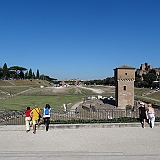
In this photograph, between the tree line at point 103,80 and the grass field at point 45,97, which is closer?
the grass field at point 45,97

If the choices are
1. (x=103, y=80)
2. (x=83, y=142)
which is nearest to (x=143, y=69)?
(x=103, y=80)

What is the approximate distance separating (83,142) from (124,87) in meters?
26.7

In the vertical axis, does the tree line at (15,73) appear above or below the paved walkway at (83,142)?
above

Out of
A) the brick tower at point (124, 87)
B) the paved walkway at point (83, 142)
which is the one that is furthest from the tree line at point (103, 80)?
the paved walkway at point (83, 142)

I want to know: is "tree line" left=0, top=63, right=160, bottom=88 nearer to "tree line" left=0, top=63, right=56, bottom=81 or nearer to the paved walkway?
"tree line" left=0, top=63, right=56, bottom=81

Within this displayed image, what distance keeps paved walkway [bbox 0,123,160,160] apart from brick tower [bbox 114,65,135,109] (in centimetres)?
2313

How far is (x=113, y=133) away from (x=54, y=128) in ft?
9.98

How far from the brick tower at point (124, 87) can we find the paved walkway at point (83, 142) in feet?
75.9

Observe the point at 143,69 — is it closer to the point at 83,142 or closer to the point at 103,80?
the point at 103,80

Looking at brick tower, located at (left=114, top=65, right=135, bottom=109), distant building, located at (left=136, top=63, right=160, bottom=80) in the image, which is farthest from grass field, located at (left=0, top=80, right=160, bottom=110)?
distant building, located at (left=136, top=63, right=160, bottom=80)

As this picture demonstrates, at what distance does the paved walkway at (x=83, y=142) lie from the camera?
23.2 feet

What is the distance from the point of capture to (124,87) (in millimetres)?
34000

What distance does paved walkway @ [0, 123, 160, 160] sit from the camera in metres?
7.07

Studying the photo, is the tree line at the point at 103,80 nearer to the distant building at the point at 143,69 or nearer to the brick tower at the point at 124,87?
the distant building at the point at 143,69
